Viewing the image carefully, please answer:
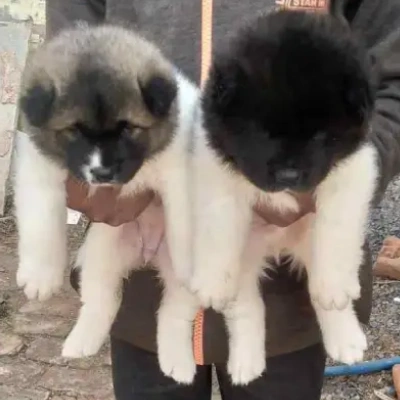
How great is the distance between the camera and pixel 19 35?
4.41m

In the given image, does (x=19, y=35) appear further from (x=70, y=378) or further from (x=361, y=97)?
(x=361, y=97)

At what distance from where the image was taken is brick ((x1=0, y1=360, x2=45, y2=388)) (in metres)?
3.10

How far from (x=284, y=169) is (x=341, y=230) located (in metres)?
0.25

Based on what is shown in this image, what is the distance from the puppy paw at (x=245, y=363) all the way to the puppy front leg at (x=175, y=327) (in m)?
0.09

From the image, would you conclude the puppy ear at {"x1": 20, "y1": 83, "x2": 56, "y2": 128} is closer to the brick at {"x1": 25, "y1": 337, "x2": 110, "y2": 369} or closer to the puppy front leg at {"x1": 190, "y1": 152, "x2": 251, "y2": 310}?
the puppy front leg at {"x1": 190, "y1": 152, "x2": 251, "y2": 310}

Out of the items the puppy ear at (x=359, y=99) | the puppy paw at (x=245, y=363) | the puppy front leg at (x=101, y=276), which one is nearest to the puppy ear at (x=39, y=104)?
the puppy front leg at (x=101, y=276)

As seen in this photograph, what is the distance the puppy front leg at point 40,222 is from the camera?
5.51 ft

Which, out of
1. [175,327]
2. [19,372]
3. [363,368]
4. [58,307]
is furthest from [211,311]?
[58,307]

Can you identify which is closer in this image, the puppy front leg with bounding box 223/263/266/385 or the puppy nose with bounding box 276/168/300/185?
the puppy nose with bounding box 276/168/300/185

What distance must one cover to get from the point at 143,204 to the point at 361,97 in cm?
52

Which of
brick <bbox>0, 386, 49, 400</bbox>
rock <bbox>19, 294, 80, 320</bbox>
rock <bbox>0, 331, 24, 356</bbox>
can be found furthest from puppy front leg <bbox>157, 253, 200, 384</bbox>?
rock <bbox>19, 294, 80, 320</bbox>

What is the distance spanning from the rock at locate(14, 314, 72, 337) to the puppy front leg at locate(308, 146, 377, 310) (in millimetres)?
1941

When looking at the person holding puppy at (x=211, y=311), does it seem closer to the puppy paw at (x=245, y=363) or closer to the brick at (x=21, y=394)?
the puppy paw at (x=245, y=363)

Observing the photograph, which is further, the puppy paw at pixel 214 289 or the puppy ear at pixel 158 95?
the puppy paw at pixel 214 289
